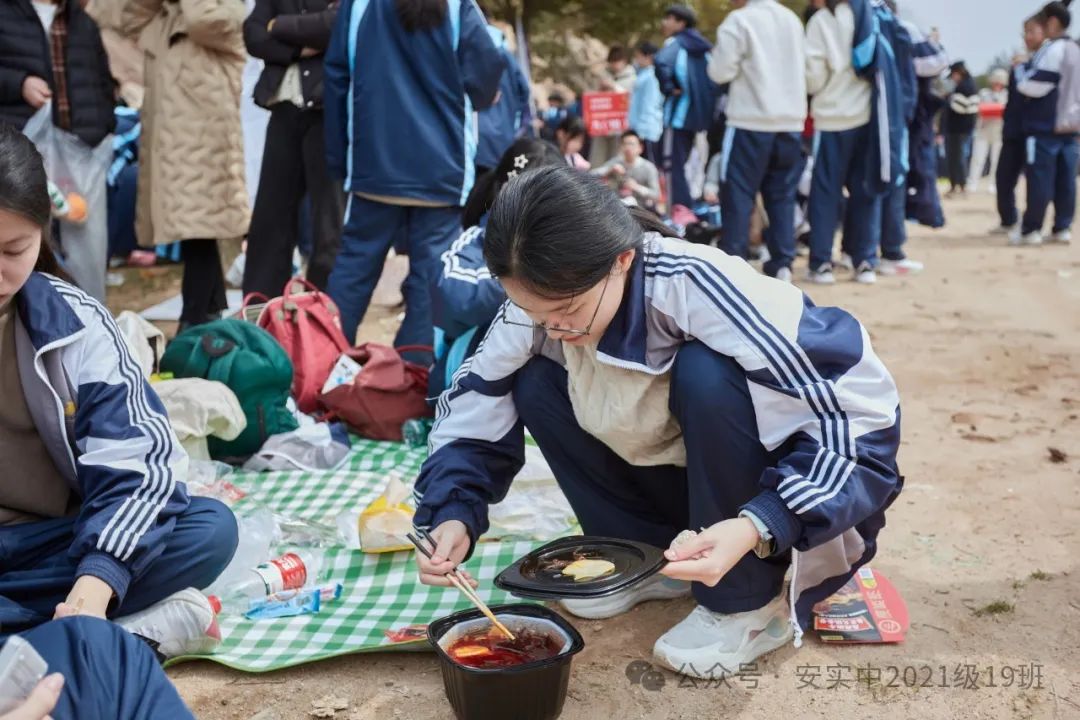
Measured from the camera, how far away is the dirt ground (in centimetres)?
220

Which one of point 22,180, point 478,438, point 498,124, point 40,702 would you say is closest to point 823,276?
point 498,124

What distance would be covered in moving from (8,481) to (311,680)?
0.75 m

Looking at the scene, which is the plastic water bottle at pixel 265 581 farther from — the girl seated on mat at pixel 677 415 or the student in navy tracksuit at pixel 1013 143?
the student in navy tracksuit at pixel 1013 143

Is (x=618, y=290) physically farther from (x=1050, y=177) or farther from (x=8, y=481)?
(x=1050, y=177)

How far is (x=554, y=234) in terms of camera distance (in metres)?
1.93

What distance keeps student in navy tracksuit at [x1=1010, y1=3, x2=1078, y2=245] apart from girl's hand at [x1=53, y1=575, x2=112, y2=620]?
26.8 feet

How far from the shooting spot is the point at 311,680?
2330mm

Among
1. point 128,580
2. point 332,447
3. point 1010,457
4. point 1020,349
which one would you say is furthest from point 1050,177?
point 128,580

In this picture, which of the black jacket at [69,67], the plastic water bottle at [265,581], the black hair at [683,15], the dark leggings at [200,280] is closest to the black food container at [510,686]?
the plastic water bottle at [265,581]

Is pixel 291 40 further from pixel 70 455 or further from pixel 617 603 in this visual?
pixel 617 603

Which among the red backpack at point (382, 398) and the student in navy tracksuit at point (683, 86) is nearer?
the red backpack at point (382, 398)

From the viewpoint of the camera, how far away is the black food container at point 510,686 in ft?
6.40

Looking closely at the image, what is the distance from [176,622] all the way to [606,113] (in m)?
9.30

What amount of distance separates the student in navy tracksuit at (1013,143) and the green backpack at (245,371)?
7.00m
